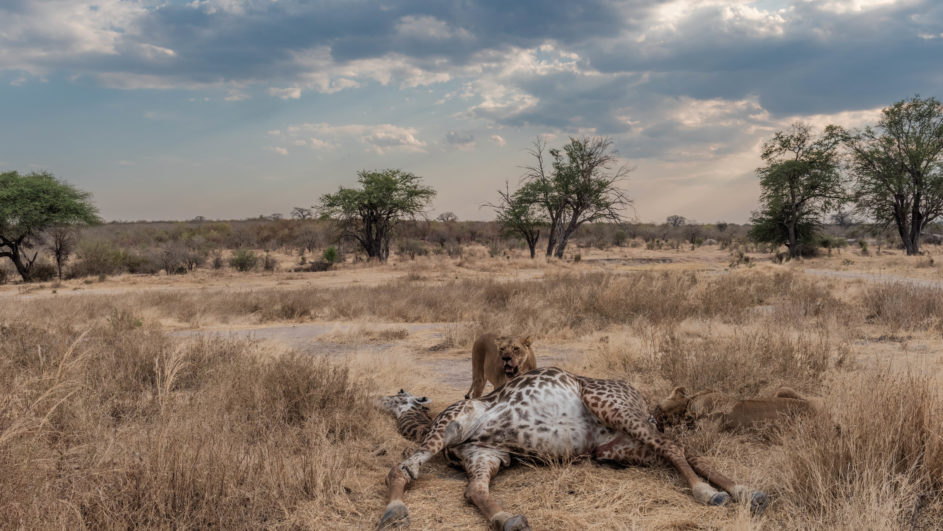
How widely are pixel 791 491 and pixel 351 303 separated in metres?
14.4

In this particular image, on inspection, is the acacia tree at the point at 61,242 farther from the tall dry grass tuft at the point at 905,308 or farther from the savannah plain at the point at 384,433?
the tall dry grass tuft at the point at 905,308

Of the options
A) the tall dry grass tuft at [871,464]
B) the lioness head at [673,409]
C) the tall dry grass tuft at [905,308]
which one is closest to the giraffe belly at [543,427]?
the lioness head at [673,409]

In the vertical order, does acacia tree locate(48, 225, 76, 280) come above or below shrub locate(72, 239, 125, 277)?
above

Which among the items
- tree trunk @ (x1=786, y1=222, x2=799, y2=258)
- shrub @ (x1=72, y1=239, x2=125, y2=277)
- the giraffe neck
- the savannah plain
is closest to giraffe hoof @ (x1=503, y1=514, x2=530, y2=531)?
the savannah plain

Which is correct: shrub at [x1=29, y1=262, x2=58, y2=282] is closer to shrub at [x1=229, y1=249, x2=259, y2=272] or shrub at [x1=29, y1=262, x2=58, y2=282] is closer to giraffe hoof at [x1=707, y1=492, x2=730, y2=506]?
shrub at [x1=229, y1=249, x2=259, y2=272]

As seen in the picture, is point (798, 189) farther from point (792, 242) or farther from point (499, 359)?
point (499, 359)

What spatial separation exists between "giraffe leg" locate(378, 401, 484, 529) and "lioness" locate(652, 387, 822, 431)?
1.63 meters

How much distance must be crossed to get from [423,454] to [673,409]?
209 centimetres

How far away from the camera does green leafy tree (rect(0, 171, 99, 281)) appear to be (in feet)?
112

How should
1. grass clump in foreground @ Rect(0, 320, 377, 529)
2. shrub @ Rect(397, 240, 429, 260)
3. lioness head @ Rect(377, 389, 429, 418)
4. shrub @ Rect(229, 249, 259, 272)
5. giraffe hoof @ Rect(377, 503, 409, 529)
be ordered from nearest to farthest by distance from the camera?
grass clump in foreground @ Rect(0, 320, 377, 529) → giraffe hoof @ Rect(377, 503, 409, 529) → lioness head @ Rect(377, 389, 429, 418) → shrub @ Rect(229, 249, 259, 272) → shrub @ Rect(397, 240, 429, 260)

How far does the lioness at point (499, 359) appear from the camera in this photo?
538cm

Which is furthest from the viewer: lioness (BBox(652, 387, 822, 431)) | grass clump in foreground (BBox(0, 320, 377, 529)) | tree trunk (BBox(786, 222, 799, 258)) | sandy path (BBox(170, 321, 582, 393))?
tree trunk (BBox(786, 222, 799, 258))

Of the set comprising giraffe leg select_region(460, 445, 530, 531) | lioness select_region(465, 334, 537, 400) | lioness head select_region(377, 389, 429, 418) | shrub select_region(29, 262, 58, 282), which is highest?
shrub select_region(29, 262, 58, 282)

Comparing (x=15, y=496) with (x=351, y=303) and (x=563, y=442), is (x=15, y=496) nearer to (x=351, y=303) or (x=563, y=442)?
(x=563, y=442)
